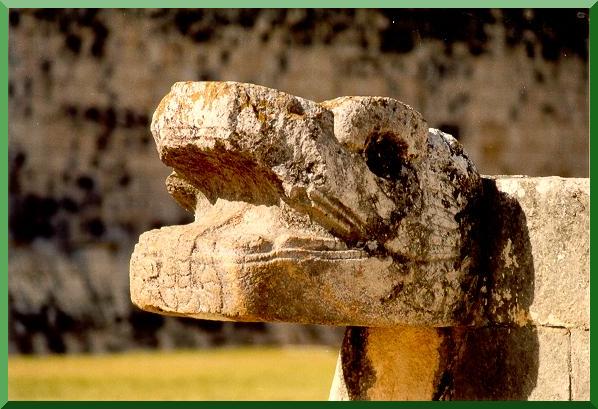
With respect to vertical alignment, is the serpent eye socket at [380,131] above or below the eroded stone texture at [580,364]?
above

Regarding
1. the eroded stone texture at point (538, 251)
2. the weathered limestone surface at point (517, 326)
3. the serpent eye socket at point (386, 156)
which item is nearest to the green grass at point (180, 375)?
the weathered limestone surface at point (517, 326)

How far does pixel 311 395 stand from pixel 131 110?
320cm

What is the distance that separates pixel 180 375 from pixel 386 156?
227 inches

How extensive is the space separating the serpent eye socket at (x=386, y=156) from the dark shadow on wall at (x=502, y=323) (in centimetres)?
29

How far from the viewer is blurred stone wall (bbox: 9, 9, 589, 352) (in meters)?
9.72

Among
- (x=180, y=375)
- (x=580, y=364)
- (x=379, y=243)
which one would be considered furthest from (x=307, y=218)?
(x=180, y=375)

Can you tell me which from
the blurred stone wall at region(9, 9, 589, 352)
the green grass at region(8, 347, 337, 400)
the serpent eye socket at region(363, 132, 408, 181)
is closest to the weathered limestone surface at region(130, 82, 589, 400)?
the serpent eye socket at region(363, 132, 408, 181)

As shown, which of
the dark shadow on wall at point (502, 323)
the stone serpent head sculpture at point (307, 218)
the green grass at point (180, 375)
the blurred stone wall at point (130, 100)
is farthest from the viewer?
the blurred stone wall at point (130, 100)

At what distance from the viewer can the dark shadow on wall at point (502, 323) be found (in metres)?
3.17

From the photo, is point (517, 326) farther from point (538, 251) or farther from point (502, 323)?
point (538, 251)

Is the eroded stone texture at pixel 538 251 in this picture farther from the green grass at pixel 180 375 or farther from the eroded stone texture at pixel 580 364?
the green grass at pixel 180 375

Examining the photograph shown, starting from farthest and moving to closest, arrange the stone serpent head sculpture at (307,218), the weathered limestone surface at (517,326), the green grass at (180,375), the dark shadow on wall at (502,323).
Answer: the green grass at (180,375), the dark shadow on wall at (502,323), the weathered limestone surface at (517,326), the stone serpent head sculpture at (307,218)

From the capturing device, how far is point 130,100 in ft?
32.5

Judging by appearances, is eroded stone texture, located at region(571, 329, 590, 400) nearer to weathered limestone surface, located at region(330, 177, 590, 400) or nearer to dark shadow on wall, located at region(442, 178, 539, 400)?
weathered limestone surface, located at region(330, 177, 590, 400)
